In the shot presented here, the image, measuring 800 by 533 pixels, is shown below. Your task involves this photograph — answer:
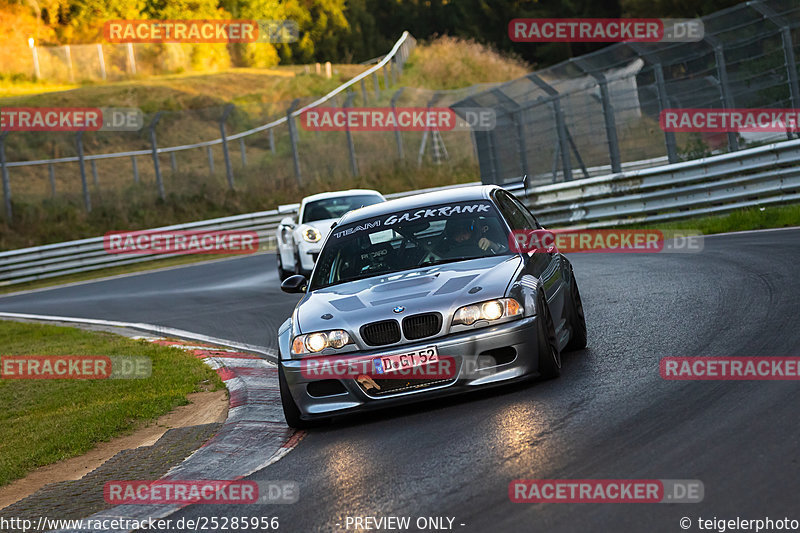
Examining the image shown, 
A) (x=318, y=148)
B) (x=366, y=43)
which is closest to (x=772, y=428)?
(x=318, y=148)

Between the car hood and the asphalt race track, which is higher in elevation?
the car hood

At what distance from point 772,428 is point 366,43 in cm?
8677

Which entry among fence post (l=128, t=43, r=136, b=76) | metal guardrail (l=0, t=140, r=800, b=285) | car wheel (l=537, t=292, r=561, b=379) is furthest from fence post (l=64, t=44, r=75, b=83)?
car wheel (l=537, t=292, r=561, b=379)

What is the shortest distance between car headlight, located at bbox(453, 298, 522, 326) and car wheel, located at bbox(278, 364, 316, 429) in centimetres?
126

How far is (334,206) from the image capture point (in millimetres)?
18875

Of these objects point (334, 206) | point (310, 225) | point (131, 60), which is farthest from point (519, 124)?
point (131, 60)

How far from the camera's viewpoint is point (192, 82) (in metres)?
61.6

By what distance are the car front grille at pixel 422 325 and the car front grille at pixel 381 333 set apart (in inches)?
2.6

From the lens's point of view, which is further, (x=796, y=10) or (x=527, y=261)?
(x=796, y=10)

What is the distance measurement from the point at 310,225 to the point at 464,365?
1136cm

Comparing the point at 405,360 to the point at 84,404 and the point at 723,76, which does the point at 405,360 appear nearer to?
the point at 84,404

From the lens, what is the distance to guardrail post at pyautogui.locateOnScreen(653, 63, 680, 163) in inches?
753

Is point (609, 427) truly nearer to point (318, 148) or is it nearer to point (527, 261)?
point (527, 261)

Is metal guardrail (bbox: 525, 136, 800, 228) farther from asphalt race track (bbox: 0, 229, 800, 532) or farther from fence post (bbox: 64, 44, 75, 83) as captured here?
fence post (bbox: 64, 44, 75, 83)
